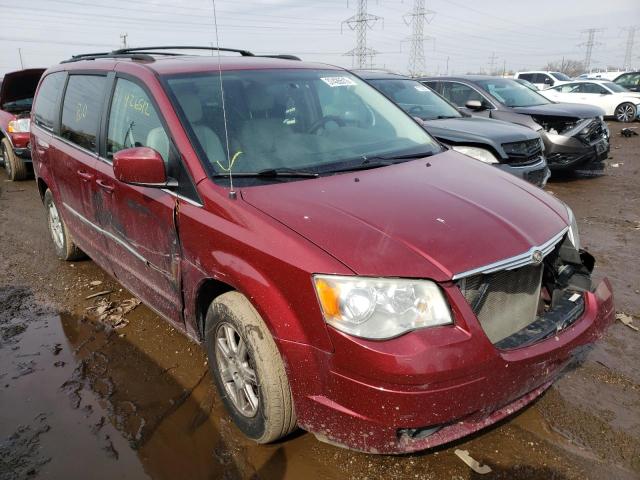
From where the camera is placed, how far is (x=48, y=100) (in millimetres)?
4625

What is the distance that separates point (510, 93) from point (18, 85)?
9.09 meters

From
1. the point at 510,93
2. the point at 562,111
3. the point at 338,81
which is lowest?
the point at 562,111

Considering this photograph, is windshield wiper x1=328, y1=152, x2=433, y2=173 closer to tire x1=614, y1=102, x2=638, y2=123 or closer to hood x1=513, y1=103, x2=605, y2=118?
hood x1=513, y1=103, x2=605, y2=118

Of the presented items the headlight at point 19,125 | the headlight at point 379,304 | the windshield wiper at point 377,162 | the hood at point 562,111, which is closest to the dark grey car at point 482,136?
the hood at point 562,111

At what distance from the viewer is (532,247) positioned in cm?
222

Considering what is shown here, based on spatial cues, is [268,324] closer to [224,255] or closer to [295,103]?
[224,255]

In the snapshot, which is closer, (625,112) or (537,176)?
(537,176)

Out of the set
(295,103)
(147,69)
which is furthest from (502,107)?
(147,69)

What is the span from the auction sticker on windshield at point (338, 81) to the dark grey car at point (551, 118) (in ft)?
15.9

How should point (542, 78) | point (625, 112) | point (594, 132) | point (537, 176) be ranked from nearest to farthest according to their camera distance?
point (537, 176) → point (594, 132) → point (625, 112) → point (542, 78)

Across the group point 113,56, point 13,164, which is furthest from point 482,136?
point 13,164

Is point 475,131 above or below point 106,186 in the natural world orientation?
below

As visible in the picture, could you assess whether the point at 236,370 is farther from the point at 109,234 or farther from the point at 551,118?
the point at 551,118

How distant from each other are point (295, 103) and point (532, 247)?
1.73 meters
